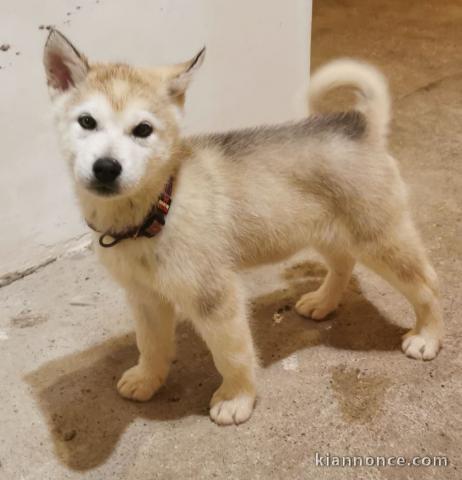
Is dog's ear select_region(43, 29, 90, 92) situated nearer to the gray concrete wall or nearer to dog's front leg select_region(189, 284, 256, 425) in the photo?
the gray concrete wall

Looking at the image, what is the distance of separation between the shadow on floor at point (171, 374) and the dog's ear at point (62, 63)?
100 cm

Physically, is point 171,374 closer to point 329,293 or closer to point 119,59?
point 329,293

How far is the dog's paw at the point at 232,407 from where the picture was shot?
1.91 meters

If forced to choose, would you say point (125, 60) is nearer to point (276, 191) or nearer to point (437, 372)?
point (276, 191)

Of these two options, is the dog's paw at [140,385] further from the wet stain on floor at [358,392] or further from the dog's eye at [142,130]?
the dog's eye at [142,130]

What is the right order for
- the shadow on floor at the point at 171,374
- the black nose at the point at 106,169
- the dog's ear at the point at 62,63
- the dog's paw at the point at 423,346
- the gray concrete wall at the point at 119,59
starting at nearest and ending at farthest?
the black nose at the point at 106,169 → the dog's ear at the point at 62,63 → the shadow on floor at the point at 171,374 → the dog's paw at the point at 423,346 → the gray concrete wall at the point at 119,59

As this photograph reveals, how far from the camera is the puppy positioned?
156cm

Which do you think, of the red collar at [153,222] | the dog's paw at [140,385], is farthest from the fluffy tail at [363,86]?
the dog's paw at [140,385]

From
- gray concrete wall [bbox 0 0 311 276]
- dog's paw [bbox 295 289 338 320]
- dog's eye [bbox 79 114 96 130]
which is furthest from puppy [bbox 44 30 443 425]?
gray concrete wall [bbox 0 0 311 276]

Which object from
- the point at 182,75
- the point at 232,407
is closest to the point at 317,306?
the point at 232,407

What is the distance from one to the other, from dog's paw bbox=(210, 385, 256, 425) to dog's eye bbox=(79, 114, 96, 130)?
90 centimetres

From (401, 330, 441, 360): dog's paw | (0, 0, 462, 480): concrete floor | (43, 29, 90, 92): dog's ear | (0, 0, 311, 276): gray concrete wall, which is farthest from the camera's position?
(0, 0, 311, 276): gray concrete wall

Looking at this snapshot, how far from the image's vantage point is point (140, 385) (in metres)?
2.02

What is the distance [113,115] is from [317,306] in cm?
117
